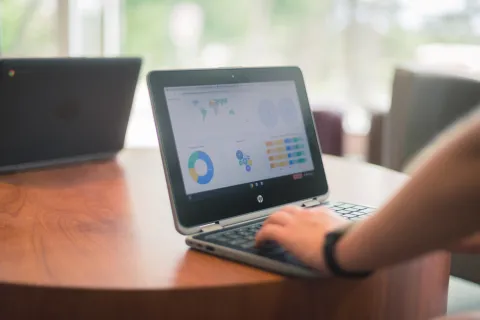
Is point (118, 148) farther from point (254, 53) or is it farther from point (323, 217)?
point (254, 53)

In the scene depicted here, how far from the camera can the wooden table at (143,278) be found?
0.79m

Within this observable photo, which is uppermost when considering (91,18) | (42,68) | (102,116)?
(91,18)

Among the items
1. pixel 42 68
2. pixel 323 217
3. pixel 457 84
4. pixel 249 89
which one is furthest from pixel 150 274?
pixel 457 84

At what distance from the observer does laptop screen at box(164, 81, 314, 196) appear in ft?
3.28

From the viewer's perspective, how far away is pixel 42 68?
1381 mm

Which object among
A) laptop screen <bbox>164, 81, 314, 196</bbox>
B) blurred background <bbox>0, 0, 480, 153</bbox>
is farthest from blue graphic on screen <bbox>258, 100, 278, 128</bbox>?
blurred background <bbox>0, 0, 480, 153</bbox>

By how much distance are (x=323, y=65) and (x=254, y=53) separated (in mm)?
390

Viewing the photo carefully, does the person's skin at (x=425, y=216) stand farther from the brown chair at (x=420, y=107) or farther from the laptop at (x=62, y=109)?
the brown chair at (x=420, y=107)

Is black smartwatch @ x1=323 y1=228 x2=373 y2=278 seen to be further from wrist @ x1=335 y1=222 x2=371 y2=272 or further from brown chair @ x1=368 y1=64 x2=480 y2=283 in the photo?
brown chair @ x1=368 y1=64 x2=480 y2=283

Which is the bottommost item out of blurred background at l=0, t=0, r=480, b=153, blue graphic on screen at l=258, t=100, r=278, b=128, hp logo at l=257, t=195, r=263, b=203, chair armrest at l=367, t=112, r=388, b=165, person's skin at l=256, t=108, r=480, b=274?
chair armrest at l=367, t=112, r=388, b=165

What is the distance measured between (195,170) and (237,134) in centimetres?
12

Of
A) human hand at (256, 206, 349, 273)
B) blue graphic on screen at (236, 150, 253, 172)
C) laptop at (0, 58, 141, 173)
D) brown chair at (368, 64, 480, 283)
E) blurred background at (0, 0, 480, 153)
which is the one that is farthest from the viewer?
blurred background at (0, 0, 480, 153)

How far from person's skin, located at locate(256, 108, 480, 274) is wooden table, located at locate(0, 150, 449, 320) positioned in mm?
64

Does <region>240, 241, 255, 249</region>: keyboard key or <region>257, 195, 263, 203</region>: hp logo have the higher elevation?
<region>257, 195, 263, 203</region>: hp logo
